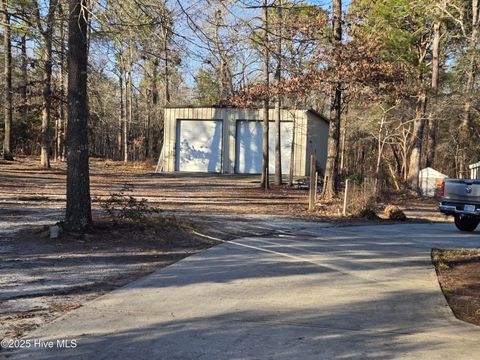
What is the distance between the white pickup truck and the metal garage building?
1643 centimetres

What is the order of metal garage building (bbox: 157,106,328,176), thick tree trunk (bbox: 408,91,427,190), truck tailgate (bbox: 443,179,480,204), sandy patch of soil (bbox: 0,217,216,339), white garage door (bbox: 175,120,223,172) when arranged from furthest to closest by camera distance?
white garage door (bbox: 175,120,223,172)
metal garage building (bbox: 157,106,328,176)
thick tree trunk (bbox: 408,91,427,190)
truck tailgate (bbox: 443,179,480,204)
sandy patch of soil (bbox: 0,217,216,339)

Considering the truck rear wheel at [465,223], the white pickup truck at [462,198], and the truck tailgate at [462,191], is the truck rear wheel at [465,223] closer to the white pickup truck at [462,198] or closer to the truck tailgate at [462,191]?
the white pickup truck at [462,198]

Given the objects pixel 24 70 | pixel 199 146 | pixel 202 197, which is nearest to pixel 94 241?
pixel 202 197

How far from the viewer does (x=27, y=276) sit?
258 inches

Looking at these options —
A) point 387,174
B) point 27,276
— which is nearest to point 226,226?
point 27,276

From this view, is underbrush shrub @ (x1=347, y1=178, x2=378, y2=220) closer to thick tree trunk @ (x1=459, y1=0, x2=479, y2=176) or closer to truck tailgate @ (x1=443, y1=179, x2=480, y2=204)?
truck tailgate @ (x1=443, y1=179, x2=480, y2=204)

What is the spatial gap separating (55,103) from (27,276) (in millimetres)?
22767

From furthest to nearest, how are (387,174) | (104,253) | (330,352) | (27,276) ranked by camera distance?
(387,174)
(104,253)
(27,276)
(330,352)

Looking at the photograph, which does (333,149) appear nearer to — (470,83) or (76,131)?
(76,131)

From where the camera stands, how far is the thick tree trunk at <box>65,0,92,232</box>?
8969 millimetres

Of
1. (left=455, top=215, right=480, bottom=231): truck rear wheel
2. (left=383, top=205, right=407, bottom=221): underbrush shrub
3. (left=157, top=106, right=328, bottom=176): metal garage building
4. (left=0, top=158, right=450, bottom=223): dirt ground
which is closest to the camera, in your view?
(left=455, top=215, right=480, bottom=231): truck rear wheel

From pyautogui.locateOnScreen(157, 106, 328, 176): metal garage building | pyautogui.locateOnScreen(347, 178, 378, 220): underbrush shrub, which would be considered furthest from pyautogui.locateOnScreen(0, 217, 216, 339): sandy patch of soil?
pyautogui.locateOnScreen(157, 106, 328, 176): metal garage building

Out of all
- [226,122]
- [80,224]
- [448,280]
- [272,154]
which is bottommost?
[448,280]

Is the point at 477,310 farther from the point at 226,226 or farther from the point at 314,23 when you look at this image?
the point at 314,23
